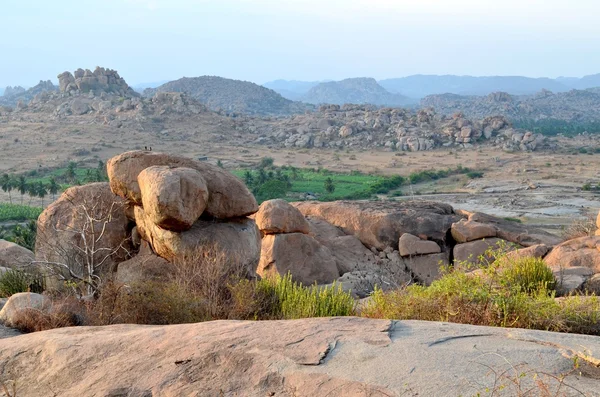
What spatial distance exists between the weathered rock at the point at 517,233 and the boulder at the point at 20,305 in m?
12.4

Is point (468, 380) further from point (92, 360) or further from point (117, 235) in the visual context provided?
point (117, 235)

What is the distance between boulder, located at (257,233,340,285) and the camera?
46.6 feet

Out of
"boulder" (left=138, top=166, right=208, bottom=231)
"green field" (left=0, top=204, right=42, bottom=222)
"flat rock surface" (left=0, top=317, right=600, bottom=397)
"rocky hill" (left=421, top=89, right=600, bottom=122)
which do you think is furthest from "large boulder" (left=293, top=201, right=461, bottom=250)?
"rocky hill" (left=421, top=89, right=600, bottom=122)

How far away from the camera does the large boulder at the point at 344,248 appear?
15625 mm

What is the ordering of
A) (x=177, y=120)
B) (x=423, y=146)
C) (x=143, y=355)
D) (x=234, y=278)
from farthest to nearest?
(x=177, y=120) < (x=423, y=146) < (x=234, y=278) < (x=143, y=355)

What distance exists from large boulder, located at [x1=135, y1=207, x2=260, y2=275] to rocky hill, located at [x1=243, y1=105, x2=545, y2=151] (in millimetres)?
59111

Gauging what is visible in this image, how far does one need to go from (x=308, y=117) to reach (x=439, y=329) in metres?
84.3

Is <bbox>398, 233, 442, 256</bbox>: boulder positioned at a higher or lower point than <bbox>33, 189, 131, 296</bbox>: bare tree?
lower

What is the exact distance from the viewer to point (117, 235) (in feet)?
34.1

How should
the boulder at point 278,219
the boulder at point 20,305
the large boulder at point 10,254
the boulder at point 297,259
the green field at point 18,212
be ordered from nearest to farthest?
1. the boulder at point 20,305
2. the large boulder at point 10,254
3. the boulder at point 297,259
4. the boulder at point 278,219
5. the green field at point 18,212

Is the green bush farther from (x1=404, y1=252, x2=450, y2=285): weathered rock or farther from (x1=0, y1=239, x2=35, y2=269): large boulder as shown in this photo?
(x1=404, y1=252, x2=450, y2=285): weathered rock

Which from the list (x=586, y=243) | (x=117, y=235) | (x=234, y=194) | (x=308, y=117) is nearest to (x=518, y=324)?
(x=234, y=194)

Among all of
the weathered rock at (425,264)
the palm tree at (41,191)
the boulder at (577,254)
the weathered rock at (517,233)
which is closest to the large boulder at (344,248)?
→ the weathered rock at (425,264)

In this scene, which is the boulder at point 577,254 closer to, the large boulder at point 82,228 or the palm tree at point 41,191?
the large boulder at point 82,228
